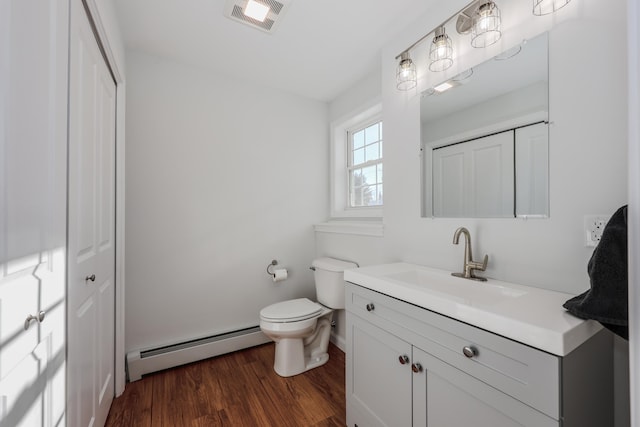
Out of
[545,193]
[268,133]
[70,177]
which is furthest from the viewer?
[268,133]

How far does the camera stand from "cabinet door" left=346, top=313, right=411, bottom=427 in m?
1.16

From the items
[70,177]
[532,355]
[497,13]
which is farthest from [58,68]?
[497,13]

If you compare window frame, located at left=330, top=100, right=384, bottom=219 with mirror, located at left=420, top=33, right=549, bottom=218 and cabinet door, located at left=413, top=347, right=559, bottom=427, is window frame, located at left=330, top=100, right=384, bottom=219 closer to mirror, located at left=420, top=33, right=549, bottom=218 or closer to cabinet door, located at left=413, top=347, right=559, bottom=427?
mirror, located at left=420, top=33, right=549, bottom=218

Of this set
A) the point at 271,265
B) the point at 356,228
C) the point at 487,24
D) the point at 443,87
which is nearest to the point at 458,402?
the point at 356,228

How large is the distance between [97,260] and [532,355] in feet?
5.99

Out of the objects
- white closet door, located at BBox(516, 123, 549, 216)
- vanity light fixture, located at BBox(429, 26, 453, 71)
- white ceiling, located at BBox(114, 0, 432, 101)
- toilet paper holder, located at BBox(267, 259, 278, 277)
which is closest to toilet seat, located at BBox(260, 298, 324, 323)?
toilet paper holder, located at BBox(267, 259, 278, 277)

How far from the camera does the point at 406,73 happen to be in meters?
1.70

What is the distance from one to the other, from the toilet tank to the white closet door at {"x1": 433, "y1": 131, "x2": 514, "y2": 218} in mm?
895

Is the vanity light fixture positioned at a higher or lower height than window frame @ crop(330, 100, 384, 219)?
higher

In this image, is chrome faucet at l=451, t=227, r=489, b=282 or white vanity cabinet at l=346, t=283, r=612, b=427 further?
chrome faucet at l=451, t=227, r=489, b=282

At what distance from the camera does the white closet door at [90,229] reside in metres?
1.00

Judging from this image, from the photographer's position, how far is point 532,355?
29.9 inches

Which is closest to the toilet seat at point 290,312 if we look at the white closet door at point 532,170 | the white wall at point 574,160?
the white wall at point 574,160

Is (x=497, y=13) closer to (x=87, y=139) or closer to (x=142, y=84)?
(x=87, y=139)
